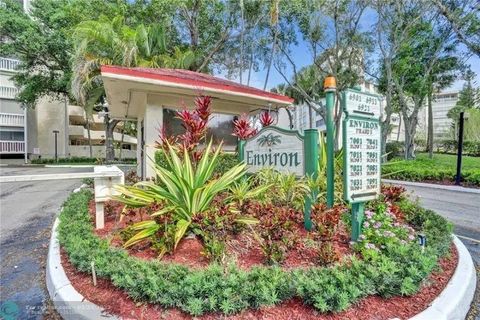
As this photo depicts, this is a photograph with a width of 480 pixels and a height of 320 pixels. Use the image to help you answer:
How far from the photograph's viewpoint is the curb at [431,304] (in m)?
2.68

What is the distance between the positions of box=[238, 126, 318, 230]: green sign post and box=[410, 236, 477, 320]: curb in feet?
5.63

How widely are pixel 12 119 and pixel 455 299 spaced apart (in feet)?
117

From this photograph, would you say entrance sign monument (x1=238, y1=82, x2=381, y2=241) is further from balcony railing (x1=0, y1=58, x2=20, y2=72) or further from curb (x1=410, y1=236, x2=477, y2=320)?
balcony railing (x1=0, y1=58, x2=20, y2=72)

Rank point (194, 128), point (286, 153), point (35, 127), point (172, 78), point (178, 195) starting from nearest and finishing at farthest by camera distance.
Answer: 1. point (178, 195)
2. point (286, 153)
3. point (194, 128)
4. point (172, 78)
5. point (35, 127)

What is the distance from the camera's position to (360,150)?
3.69 metres

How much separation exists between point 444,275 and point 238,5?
839 inches

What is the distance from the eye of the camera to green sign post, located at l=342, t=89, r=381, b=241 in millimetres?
3529

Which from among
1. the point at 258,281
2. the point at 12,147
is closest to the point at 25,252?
the point at 258,281

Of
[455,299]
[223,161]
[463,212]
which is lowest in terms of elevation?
[463,212]

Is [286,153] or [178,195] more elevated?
[286,153]

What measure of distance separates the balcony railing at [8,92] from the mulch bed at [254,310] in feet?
109

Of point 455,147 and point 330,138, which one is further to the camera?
point 455,147

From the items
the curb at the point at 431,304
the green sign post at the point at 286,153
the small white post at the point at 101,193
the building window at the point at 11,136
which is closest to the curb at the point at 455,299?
the curb at the point at 431,304

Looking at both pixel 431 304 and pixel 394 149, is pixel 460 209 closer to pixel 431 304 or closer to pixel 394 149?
pixel 431 304
